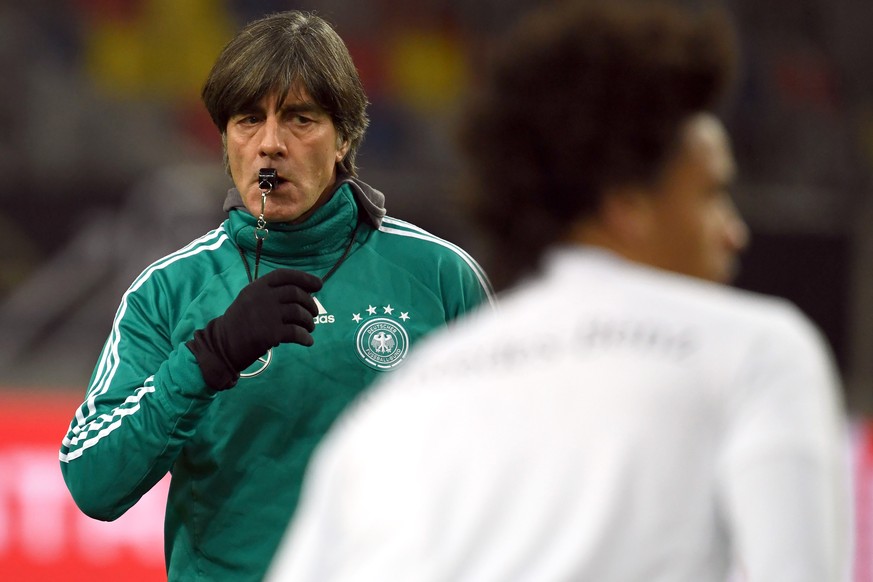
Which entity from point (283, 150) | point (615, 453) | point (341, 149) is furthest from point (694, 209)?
point (341, 149)

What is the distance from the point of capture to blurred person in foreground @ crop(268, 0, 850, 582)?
1.28 meters

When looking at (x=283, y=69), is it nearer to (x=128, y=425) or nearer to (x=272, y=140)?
(x=272, y=140)

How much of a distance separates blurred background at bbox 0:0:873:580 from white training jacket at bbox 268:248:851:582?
19.4ft

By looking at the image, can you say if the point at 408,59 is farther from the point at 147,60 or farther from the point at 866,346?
the point at 866,346

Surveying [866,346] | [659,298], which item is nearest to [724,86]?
[659,298]

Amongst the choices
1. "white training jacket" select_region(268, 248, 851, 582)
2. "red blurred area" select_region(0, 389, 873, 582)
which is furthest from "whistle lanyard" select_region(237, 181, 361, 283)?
"red blurred area" select_region(0, 389, 873, 582)

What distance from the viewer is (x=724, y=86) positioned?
56.0 inches

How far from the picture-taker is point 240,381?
8.24 feet

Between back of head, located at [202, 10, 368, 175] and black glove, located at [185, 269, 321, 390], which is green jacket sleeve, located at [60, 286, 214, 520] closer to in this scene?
black glove, located at [185, 269, 321, 390]

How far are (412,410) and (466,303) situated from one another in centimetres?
132

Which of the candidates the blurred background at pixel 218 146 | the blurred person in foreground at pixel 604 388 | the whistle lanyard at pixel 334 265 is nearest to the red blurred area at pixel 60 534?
the blurred background at pixel 218 146

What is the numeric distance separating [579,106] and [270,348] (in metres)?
1.10

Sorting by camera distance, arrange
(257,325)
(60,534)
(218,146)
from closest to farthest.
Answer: (257,325), (60,534), (218,146)

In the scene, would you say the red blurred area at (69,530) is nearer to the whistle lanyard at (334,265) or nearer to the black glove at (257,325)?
the whistle lanyard at (334,265)
